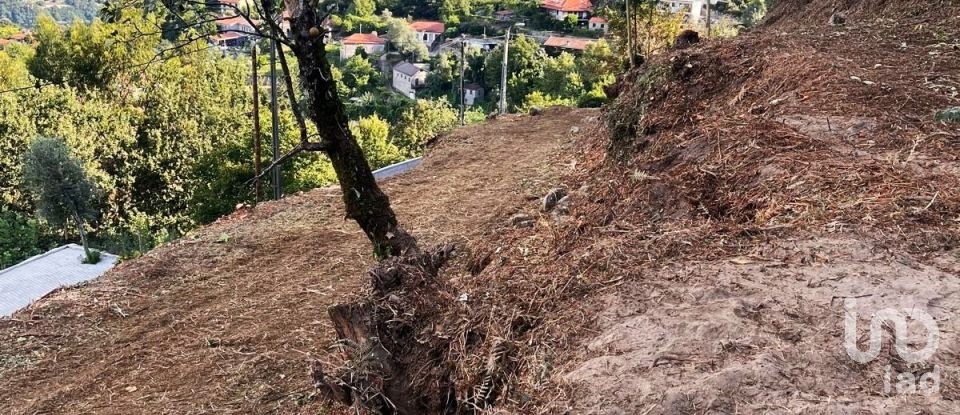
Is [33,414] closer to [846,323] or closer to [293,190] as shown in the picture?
[846,323]

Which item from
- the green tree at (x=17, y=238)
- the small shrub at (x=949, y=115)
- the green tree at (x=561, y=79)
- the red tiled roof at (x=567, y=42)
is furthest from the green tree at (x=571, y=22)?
the small shrub at (x=949, y=115)

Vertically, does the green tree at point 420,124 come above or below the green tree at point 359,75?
below

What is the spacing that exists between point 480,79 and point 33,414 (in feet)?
115

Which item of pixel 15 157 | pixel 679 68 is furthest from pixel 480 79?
pixel 679 68

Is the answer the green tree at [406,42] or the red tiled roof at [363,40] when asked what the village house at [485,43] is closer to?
the green tree at [406,42]

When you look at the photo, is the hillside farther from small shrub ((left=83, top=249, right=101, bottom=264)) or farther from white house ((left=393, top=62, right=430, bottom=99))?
white house ((left=393, top=62, right=430, bottom=99))

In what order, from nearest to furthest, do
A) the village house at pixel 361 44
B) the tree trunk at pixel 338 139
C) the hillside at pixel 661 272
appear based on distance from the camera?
the hillside at pixel 661 272, the tree trunk at pixel 338 139, the village house at pixel 361 44

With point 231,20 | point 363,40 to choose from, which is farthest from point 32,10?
point 231,20

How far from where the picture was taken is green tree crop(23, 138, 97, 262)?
11352 mm

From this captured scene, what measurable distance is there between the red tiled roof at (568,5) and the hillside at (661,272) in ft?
133

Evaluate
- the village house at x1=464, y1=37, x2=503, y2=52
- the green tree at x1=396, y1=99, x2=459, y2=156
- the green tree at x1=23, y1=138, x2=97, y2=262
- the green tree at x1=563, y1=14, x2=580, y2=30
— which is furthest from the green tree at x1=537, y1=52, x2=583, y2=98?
the green tree at x1=23, y1=138, x2=97, y2=262

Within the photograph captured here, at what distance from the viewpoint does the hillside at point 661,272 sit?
2.21 meters

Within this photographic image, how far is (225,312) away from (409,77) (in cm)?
3701

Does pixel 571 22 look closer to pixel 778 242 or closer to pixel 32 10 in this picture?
pixel 778 242
